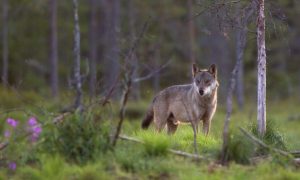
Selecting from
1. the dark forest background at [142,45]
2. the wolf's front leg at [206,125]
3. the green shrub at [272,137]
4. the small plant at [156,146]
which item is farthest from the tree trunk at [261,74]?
the dark forest background at [142,45]

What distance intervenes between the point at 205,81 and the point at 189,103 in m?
0.62

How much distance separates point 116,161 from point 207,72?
210 inches

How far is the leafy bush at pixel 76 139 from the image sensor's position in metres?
10.0

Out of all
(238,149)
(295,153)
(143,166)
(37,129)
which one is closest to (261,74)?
(295,153)

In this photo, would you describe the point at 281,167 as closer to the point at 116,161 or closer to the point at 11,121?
the point at 116,161

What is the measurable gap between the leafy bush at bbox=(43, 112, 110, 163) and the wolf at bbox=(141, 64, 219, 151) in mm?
4165

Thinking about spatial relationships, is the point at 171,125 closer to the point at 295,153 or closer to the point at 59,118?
the point at 295,153

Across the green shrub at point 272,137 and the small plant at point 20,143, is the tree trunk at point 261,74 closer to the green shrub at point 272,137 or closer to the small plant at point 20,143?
the green shrub at point 272,137

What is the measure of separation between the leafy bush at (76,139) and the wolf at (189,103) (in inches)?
164

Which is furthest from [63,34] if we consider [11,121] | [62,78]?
[11,121]

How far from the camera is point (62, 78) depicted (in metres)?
56.6

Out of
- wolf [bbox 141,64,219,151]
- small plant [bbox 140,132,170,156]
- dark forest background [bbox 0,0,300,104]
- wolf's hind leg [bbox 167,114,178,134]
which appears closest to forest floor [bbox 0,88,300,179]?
small plant [bbox 140,132,170,156]

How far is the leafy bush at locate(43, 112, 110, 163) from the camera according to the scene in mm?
10016

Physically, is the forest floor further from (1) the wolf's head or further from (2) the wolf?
(2) the wolf
